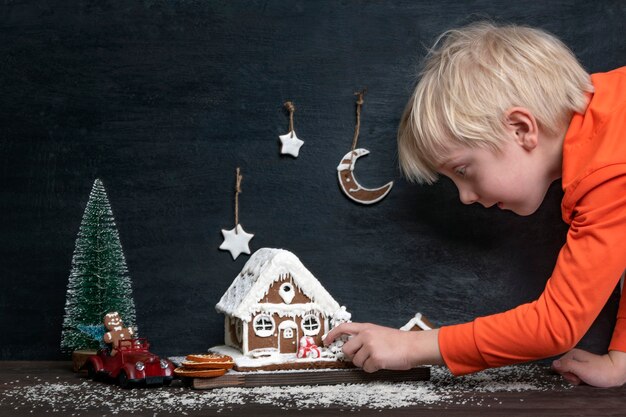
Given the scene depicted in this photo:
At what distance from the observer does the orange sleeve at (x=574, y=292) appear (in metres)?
1.10

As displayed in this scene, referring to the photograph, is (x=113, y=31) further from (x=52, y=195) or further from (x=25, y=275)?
(x=25, y=275)

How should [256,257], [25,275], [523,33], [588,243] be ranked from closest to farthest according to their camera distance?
1. [588,243]
2. [523,33]
3. [256,257]
4. [25,275]

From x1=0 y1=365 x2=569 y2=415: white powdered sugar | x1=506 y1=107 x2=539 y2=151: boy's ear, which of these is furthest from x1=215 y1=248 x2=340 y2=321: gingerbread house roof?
x1=506 y1=107 x2=539 y2=151: boy's ear

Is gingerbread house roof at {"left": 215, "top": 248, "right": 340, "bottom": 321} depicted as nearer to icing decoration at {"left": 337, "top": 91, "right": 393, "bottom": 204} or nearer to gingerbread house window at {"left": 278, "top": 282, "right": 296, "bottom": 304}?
gingerbread house window at {"left": 278, "top": 282, "right": 296, "bottom": 304}

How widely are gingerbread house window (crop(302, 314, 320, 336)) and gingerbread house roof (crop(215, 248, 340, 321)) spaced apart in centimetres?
1

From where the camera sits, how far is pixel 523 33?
48.8 inches

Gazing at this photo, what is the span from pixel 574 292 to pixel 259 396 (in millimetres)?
480

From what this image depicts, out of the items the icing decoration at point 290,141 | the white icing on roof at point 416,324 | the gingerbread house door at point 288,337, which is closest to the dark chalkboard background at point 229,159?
the icing decoration at point 290,141

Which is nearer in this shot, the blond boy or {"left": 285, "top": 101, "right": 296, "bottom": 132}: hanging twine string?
the blond boy

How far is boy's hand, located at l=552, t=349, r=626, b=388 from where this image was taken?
49.2 inches

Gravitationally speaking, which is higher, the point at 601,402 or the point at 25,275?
the point at 25,275

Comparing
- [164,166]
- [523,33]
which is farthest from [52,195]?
[523,33]

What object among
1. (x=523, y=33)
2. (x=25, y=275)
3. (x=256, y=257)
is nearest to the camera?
(x=523, y=33)

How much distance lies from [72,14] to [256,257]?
60cm
